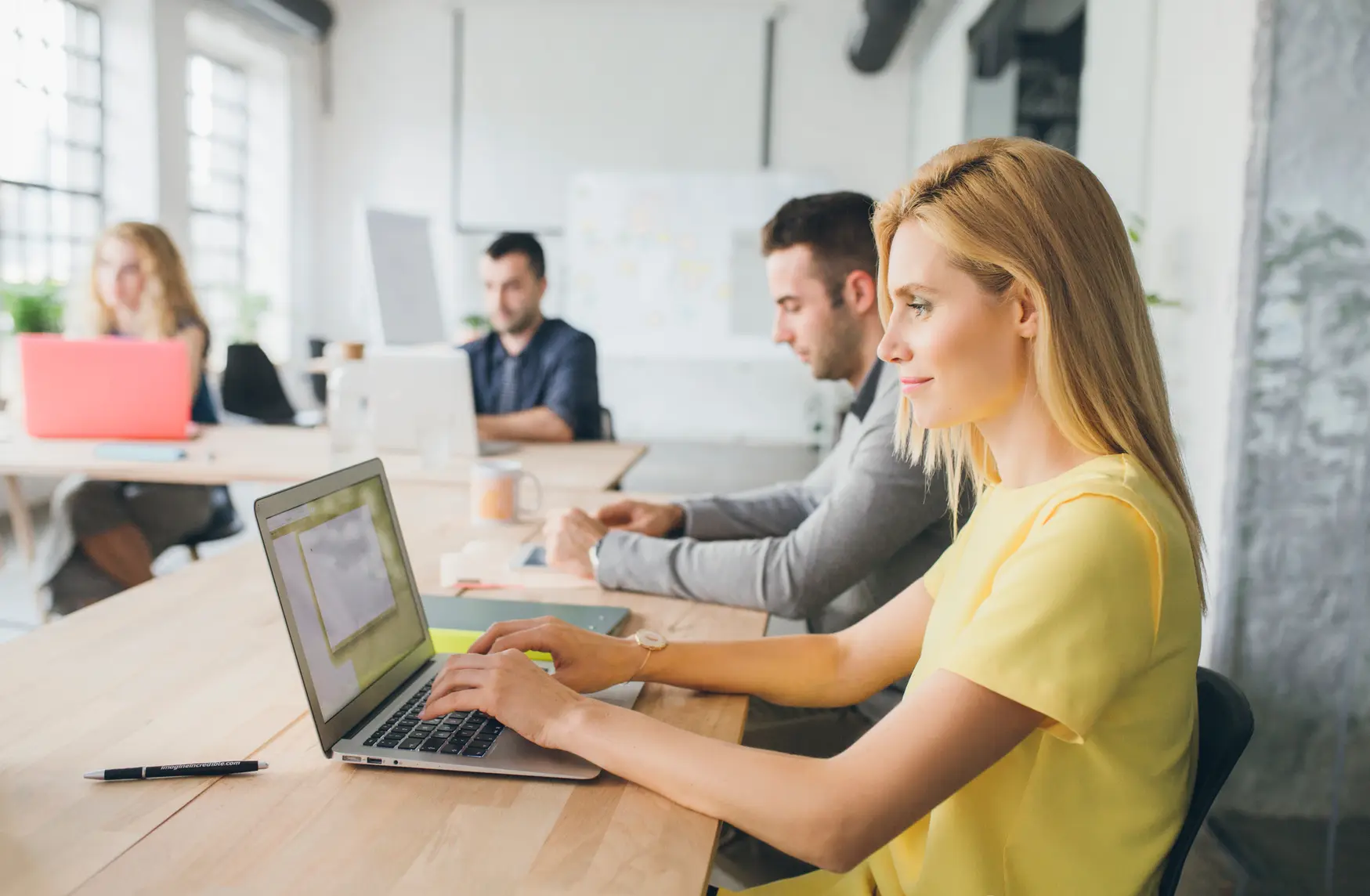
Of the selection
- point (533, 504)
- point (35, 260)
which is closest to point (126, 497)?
point (533, 504)

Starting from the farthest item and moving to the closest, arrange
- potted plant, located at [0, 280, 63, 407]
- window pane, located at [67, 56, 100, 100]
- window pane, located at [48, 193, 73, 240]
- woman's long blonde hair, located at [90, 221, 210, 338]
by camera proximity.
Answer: window pane, located at [67, 56, 100, 100]
window pane, located at [48, 193, 73, 240]
potted plant, located at [0, 280, 63, 407]
woman's long blonde hair, located at [90, 221, 210, 338]

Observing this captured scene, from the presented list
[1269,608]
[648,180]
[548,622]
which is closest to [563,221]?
[648,180]

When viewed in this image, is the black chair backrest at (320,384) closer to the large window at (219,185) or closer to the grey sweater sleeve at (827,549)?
the large window at (219,185)

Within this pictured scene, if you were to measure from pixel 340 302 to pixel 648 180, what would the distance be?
2.58 meters

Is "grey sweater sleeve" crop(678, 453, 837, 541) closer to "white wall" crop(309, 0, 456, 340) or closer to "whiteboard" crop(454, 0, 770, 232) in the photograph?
"whiteboard" crop(454, 0, 770, 232)

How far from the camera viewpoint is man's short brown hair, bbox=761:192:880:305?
1856 mm

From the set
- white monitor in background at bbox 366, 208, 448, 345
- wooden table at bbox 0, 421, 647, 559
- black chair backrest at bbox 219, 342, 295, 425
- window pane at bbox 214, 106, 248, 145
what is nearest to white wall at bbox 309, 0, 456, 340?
window pane at bbox 214, 106, 248, 145

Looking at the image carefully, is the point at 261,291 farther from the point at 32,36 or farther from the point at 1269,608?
the point at 1269,608

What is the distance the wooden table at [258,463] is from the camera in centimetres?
244

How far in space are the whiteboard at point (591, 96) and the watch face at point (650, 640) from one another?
6956mm

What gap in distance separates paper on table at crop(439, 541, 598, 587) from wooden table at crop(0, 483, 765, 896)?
1.27ft

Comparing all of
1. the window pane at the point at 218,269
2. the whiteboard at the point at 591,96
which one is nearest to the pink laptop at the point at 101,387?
the window pane at the point at 218,269

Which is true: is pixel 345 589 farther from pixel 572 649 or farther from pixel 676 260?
pixel 676 260

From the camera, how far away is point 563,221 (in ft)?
26.2
